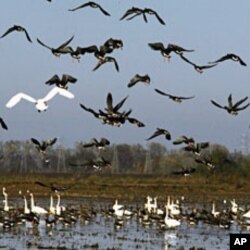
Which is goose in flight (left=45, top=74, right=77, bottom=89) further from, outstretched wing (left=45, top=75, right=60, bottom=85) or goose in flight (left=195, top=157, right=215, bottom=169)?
goose in flight (left=195, top=157, right=215, bottom=169)

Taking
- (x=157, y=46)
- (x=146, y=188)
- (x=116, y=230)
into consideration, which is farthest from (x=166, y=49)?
(x=146, y=188)

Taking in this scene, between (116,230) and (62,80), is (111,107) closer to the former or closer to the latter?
(62,80)

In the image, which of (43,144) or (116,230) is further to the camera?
(116,230)

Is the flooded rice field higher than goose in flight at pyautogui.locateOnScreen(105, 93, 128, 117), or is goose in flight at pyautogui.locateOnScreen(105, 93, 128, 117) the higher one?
goose in flight at pyautogui.locateOnScreen(105, 93, 128, 117)

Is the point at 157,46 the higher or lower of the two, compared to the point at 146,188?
higher

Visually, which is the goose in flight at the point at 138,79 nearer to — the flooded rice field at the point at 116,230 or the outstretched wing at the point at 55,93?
the outstretched wing at the point at 55,93

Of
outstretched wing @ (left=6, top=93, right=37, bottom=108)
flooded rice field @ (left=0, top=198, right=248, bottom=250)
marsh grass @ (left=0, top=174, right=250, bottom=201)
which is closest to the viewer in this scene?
outstretched wing @ (left=6, top=93, right=37, bottom=108)

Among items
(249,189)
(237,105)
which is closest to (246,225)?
(237,105)

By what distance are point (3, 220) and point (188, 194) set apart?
3340 cm

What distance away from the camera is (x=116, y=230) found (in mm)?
34062

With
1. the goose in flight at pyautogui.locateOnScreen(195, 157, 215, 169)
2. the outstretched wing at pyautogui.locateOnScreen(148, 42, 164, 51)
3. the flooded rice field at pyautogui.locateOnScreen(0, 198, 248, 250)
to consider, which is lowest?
the flooded rice field at pyautogui.locateOnScreen(0, 198, 248, 250)

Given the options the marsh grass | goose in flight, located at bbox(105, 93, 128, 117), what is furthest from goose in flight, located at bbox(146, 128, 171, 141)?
the marsh grass

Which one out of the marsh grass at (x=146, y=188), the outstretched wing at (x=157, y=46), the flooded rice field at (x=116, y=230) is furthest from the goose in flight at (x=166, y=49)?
the marsh grass at (x=146, y=188)

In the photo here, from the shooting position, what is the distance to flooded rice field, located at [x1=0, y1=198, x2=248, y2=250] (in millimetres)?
29031
